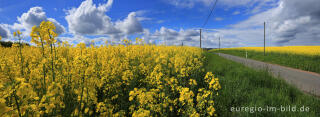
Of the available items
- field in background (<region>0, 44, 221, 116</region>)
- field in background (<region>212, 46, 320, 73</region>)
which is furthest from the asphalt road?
field in background (<region>0, 44, 221, 116</region>)

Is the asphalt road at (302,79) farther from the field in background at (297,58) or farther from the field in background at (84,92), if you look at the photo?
the field in background at (84,92)

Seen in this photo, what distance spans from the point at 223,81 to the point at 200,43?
2244 centimetres

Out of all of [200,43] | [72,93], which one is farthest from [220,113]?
[200,43]

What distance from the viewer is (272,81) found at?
192 inches

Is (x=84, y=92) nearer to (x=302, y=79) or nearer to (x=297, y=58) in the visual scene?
(x=302, y=79)

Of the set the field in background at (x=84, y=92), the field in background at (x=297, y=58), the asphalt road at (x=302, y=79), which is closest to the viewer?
the field in background at (x=84, y=92)

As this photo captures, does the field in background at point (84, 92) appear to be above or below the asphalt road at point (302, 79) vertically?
above

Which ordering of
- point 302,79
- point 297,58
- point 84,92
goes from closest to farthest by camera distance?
point 84,92 → point 302,79 → point 297,58

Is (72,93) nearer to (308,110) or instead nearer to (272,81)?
(308,110)

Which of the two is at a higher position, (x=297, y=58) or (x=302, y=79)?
(x=297, y=58)

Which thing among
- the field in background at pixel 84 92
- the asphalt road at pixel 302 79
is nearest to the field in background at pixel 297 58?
the asphalt road at pixel 302 79

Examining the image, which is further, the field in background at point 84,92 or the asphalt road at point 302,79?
the asphalt road at point 302,79

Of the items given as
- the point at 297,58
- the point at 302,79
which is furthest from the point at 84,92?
the point at 297,58

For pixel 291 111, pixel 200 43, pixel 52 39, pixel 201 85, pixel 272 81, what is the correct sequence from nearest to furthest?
1. pixel 52 39
2. pixel 291 111
3. pixel 201 85
4. pixel 272 81
5. pixel 200 43
